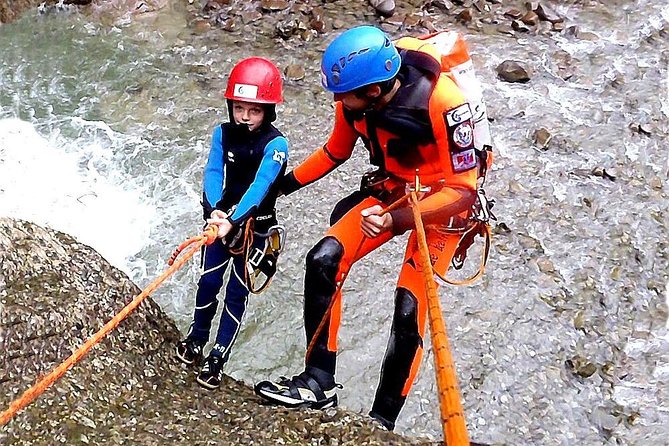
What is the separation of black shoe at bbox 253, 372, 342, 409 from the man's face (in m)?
1.32

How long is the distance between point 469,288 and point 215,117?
362 cm

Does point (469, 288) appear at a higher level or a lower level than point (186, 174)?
lower

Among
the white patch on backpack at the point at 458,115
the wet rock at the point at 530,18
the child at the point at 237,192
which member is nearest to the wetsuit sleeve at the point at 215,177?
the child at the point at 237,192

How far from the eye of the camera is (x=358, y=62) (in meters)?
3.49

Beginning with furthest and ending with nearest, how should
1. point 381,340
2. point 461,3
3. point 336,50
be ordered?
point 461,3
point 381,340
point 336,50

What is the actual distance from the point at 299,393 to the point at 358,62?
61.7 inches

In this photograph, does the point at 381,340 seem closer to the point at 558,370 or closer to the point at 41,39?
the point at 558,370

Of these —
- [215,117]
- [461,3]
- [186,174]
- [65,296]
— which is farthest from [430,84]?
[461,3]

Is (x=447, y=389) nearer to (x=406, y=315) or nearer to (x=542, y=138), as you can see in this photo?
(x=406, y=315)

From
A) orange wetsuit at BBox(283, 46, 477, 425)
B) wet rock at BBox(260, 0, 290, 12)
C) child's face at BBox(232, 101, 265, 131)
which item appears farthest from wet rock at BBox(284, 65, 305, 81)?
child's face at BBox(232, 101, 265, 131)

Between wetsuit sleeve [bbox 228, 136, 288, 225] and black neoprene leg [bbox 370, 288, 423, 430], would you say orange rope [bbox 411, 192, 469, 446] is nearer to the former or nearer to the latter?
black neoprene leg [bbox 370, 288, 423, 430]

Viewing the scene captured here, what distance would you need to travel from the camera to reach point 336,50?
3.55m

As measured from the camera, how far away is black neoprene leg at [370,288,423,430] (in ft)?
12.4

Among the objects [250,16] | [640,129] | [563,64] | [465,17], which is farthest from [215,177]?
[465,17]
